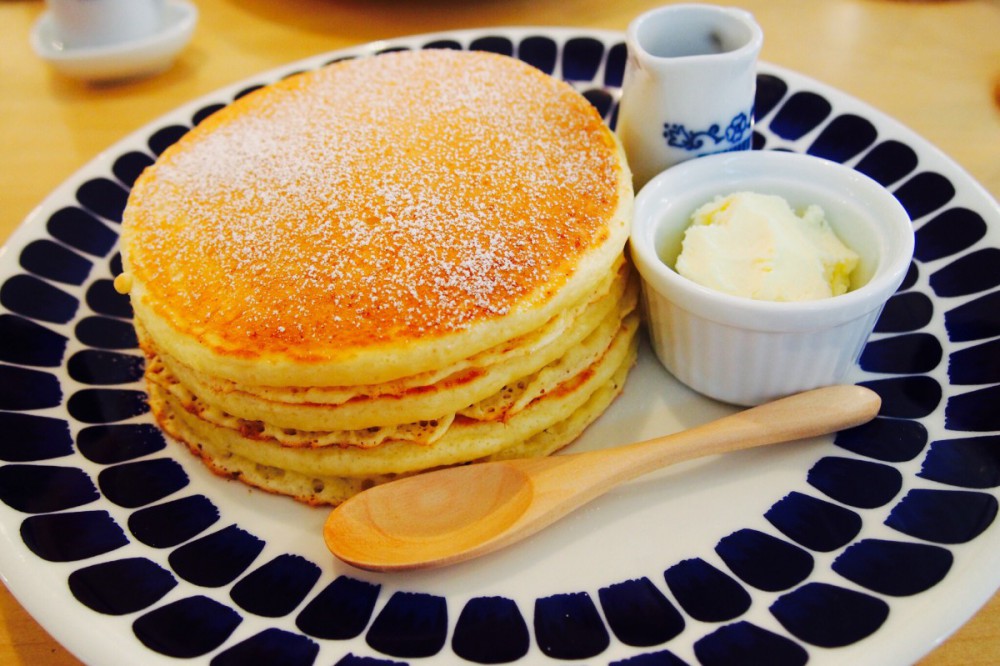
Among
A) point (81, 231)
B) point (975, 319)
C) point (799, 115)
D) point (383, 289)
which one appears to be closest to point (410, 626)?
point (383, 289)

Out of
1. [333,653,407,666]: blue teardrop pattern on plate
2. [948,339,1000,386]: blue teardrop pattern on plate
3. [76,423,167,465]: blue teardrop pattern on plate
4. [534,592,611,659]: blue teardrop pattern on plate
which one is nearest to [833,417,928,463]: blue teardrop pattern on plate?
[948,339,1000,386]: blue teardrop pattern on plate

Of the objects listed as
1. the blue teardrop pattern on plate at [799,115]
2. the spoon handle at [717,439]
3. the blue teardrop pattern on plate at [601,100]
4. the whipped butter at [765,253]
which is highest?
the whipped butter at [765,253]

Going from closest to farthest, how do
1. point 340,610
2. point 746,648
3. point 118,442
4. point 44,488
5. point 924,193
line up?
point 746,648, point 340,610, point 44,488, point 118,442, point 924,193

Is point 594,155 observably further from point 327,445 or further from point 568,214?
point 327,445

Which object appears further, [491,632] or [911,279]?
[911,279]

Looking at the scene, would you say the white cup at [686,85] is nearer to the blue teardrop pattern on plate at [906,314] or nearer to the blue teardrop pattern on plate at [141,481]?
the blue teardrop pattern on plate at [906,314]

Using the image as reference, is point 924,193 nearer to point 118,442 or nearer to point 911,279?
point 911,279

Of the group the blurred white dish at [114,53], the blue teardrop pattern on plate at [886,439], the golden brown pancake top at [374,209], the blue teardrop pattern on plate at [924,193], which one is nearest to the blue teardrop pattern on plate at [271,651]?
the golden brown pancake top at [374,209]
